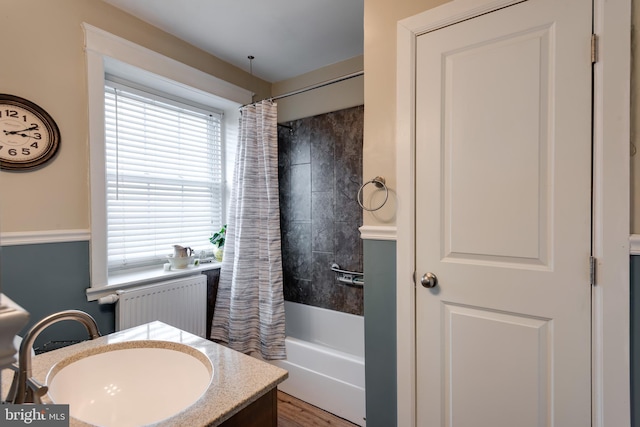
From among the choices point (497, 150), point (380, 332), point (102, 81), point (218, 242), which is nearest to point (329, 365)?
point (380, 332)

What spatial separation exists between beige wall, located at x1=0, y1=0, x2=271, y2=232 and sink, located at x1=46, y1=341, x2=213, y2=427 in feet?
3.51

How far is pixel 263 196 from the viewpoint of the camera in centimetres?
257

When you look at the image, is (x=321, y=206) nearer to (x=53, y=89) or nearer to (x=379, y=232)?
(x=379, y=232)

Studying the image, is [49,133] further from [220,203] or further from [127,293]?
[220,203]

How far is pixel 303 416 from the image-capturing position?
6.81 feet

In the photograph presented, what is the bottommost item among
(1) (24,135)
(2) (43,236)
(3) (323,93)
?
(2) (43,236)

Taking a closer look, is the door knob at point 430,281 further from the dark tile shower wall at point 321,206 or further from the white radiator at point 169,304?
the white radiator at point 169,304

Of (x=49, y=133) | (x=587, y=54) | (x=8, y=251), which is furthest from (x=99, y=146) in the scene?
(x=587, y=54)

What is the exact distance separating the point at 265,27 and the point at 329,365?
2.31m

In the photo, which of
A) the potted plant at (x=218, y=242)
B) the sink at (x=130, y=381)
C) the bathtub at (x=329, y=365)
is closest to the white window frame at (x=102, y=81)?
the potted plant at (x=218, y=242)

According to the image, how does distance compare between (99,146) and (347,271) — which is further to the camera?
(347,271)

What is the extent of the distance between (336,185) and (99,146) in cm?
164

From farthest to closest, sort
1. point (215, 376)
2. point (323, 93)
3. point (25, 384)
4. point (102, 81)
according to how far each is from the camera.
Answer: point (323, 93), point (102, 81), point (215, 376), point (25, 384)

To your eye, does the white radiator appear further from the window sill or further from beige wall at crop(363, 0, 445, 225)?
beige wall at crop(363, 0, 445, 225)
